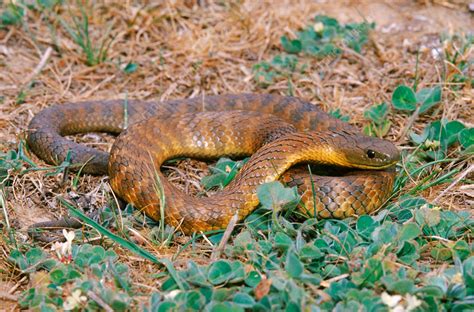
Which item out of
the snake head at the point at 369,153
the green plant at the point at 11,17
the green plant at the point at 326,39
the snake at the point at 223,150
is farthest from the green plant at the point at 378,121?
the green plant at the point at 11,17

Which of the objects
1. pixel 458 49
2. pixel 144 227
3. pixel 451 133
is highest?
pixel 458 49

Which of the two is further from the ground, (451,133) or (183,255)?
(451,133)

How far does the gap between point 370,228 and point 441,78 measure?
245 centimetres

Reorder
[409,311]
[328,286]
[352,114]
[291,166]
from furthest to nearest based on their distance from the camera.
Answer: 1. [352,114]
2. [291,166]
3. [328,286]
4. [409,311]

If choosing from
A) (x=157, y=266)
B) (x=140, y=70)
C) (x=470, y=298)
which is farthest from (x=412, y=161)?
(x=140, y=70)

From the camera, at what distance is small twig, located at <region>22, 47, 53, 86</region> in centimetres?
644

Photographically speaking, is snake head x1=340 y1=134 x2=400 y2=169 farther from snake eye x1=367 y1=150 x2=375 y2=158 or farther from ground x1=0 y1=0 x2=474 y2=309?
ground x1=0 y1=0 x2=474 y2=309

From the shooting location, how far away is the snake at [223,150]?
4.67 metres

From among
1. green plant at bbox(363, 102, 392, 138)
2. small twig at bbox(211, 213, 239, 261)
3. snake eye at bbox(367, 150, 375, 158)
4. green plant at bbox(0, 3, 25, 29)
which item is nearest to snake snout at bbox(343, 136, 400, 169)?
snake eye at bbox(367, 150, 375, 158)

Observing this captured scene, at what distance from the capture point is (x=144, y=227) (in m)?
4.69

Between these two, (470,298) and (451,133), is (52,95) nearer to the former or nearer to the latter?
(451,133)

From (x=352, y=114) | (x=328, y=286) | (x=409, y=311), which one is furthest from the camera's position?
(x=352, y=114)

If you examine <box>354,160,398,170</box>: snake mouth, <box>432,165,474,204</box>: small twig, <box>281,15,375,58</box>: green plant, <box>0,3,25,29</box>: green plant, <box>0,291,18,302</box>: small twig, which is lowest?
<box>0,291,18,302</box>: small twig

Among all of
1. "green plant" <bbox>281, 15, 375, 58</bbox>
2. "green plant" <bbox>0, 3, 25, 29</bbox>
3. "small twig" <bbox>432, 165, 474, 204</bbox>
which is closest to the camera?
"small twig" <bbox>432, 165, 474, 204</bbox>
